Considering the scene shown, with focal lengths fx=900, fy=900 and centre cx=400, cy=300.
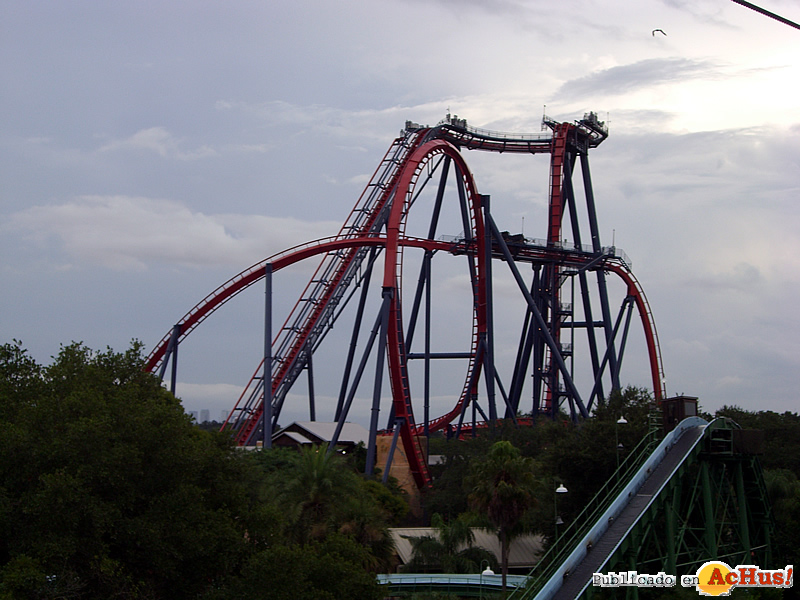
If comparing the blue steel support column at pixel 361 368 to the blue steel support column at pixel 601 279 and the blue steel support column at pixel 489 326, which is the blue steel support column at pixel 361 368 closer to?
the blue steel support column at pixel 489 326

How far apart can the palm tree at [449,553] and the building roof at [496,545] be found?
1.72 feet

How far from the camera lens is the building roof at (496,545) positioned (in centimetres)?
2561

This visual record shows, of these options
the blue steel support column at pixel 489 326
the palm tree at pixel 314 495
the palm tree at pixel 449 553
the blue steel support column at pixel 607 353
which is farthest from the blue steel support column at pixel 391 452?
the blue steel support column at pixel 607 353

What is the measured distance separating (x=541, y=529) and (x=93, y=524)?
611 inches

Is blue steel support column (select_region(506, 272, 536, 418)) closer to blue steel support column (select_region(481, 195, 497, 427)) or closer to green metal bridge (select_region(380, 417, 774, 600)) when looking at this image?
blue steel support column (select_region(481, 195, 497, 427))

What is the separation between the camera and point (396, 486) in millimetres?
31266

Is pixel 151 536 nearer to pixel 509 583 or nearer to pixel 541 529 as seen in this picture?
pixel 509 583

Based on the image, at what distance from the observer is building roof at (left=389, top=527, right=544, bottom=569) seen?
84.0 feet

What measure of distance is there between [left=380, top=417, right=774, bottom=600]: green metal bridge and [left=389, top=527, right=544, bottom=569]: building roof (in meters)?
3.65

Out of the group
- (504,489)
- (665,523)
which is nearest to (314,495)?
(504,489)

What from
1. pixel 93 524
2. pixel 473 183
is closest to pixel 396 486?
pixel 473 183

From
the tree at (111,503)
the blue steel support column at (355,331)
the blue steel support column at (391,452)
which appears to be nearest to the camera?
the tree at (111,503)

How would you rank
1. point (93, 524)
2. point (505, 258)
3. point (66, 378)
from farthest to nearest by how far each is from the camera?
1. point (505, 258)
2. point (66, 378)
3. point (93, 524)

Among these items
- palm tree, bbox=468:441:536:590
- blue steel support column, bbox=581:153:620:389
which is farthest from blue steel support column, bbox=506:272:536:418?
palm tree, bbox=468:441:536:590
